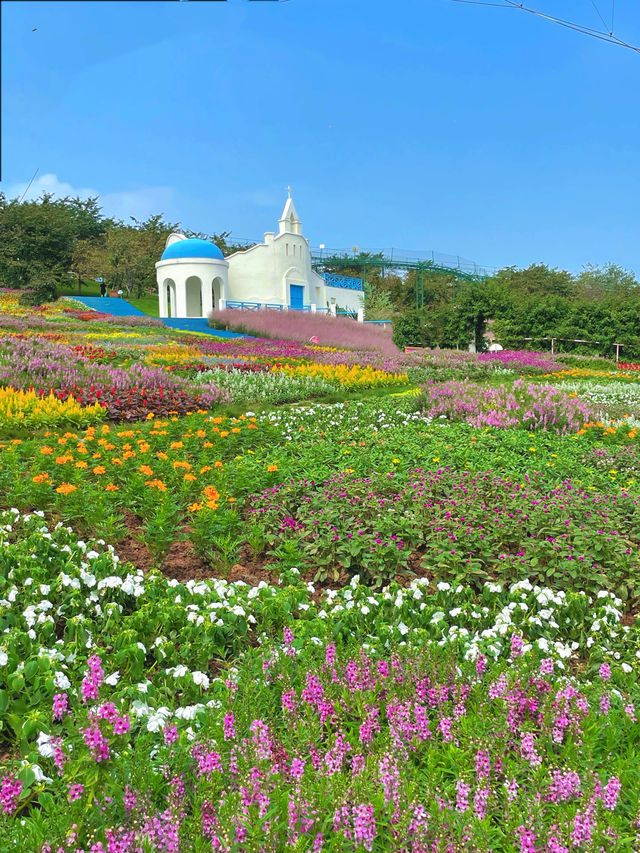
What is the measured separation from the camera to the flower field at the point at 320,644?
72.3 inches

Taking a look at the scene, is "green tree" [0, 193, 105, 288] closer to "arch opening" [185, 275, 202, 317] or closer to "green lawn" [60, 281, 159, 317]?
"green lawn" [60, 281, 159, 317]

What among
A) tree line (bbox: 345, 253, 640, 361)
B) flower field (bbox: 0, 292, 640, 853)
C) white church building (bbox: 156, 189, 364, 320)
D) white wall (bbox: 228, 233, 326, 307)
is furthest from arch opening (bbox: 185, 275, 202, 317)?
flower field (bbox: 0, 292, 640, 853)

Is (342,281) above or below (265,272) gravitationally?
above

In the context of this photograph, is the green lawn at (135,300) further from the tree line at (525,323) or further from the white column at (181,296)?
the tree line at (525,323)

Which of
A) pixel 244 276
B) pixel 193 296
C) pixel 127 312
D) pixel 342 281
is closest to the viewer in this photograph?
pixel 193 296

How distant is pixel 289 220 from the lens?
41.8 meters

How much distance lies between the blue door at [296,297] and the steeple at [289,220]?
3719 millimetres

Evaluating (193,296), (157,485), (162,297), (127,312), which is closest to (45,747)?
(157,485)

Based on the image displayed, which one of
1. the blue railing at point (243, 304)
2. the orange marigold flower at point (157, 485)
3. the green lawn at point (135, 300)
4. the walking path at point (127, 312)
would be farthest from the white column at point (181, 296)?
the orange marigold flower at point (157, 485)

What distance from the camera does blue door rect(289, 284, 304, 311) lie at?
41.1m

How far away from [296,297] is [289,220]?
17.9ft

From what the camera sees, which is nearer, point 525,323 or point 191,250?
point 525,323

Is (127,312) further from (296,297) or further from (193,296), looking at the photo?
(296,297)

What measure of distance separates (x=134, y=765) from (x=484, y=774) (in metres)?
1.16
